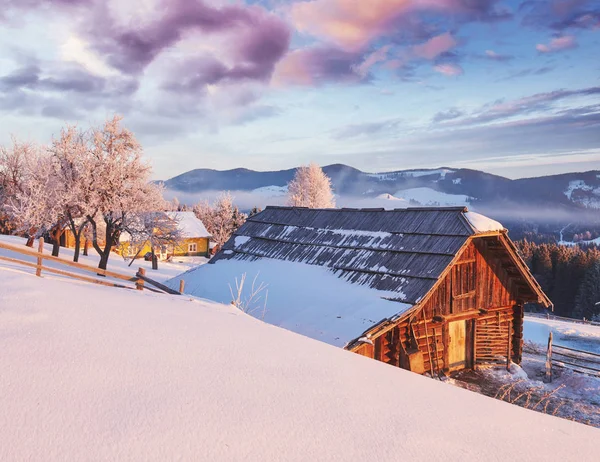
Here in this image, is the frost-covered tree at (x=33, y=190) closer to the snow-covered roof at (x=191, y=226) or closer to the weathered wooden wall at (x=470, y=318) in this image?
the weathered wooden wall at (x=470, y=318)

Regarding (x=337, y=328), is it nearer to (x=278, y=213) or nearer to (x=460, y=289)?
(x=460, y=289)

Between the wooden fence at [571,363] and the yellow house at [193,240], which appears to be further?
the yellow house at [193,240]

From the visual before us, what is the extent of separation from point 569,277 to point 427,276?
74.9 m

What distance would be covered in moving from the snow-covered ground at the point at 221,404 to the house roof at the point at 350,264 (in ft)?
24.5

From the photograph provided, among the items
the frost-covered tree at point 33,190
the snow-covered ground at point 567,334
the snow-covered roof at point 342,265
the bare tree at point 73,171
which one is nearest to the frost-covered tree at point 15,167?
the frost-covered tree at point 33,190

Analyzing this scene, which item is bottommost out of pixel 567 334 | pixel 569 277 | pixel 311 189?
pixel 567 334

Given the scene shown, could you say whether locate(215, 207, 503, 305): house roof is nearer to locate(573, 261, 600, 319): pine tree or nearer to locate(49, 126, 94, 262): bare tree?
locate(49, 126, 94, 262): bare tree

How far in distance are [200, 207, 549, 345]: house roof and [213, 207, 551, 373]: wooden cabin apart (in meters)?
0.05

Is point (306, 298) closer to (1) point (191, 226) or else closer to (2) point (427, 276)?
(2) point (427, 276)

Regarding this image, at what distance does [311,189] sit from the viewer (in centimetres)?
6178

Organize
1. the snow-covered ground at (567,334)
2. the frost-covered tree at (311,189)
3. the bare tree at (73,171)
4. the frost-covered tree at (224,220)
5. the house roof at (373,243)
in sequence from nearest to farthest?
the house roof at (373,243) < the bare tree at (73,171) < the snow-covered ground at (567,334) < the frost-covered tree at (311,189) < the frost-covered tree at (224,220)

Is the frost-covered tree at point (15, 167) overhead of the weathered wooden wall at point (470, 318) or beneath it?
overhead

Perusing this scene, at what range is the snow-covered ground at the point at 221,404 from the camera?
13.1 ft

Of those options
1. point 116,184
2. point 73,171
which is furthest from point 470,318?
point 73,171
